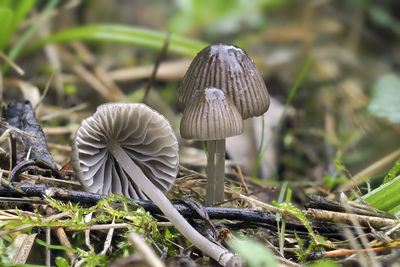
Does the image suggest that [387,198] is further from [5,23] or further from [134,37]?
[5,23]

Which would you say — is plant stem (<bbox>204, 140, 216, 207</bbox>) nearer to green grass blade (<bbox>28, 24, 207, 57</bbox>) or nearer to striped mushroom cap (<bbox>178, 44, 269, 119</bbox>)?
striped mushroom cap (<bbox>178, 44, 269, 119</bbox>)

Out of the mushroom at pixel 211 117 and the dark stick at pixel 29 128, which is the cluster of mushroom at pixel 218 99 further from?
the dark stick at pixel 29 128

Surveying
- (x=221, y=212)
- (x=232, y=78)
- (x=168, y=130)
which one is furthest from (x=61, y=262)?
(x=232, y=78)

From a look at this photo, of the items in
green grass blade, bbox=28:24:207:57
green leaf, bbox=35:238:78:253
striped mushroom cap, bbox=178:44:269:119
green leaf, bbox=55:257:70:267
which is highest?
green grass blade, bbox=28:24:207:57

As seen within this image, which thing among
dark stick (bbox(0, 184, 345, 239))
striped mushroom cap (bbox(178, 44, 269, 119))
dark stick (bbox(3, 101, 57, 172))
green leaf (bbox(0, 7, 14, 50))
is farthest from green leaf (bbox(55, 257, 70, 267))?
green leaf (bbox(0, 7, 14, 50))

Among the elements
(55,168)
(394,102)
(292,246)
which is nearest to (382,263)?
(292,246)

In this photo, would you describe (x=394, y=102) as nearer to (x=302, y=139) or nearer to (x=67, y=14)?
(x=302, y=139)

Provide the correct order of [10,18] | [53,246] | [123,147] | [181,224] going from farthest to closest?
[10,18]
[123,147]
[181,224]
[53,246]
